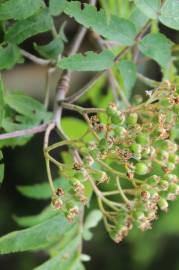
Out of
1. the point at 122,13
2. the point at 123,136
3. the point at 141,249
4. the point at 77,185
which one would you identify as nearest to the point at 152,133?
the point at 123,136

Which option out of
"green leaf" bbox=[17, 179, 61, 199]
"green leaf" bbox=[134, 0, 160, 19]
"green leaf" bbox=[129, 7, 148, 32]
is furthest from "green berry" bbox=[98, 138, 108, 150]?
"green leaf" bbox=[17, 179, 61, 199]

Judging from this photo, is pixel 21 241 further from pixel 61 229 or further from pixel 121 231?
pixel 121 231

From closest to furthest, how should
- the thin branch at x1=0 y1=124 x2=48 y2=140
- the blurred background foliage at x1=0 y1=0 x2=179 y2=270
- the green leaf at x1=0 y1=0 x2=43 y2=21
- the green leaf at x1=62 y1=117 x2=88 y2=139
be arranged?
the green leaf at x1=0 y1=0 x2=43 y2=21, the thin branch at x1=0 y1=124 x2=48 y2=140, the green leaf at x1=62 y1=117 x2=88 y2=139, the blurred background foliage at x1=0 y1=0 x2=179 y2=270

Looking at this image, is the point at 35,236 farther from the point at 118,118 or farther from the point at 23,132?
the point at 118,118

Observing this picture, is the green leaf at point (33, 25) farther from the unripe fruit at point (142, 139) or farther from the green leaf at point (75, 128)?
the green leaf at point (75, 128)

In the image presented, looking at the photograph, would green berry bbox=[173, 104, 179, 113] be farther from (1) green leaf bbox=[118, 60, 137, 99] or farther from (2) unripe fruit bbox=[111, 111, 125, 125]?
(1) green leaf bbox=[118, 60, 137, 99]

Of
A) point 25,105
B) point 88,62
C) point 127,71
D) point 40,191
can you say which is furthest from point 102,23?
point 40,191
